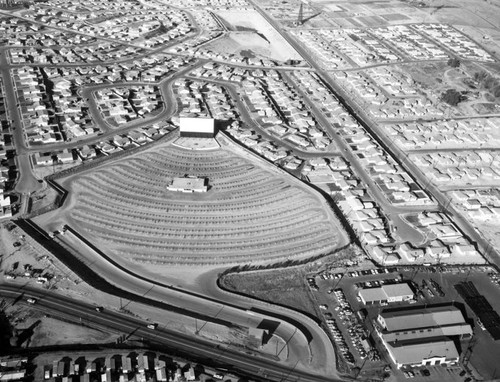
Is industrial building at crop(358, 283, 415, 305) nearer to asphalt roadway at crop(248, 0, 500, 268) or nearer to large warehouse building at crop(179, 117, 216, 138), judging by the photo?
asphalt roadway at crop(248, 0, 500, 268)

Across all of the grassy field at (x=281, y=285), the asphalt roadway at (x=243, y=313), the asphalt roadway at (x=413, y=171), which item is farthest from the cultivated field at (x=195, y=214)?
the asphalt roadway at (x=413, y=171)

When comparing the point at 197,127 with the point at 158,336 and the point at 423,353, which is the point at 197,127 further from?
the point at 423,353

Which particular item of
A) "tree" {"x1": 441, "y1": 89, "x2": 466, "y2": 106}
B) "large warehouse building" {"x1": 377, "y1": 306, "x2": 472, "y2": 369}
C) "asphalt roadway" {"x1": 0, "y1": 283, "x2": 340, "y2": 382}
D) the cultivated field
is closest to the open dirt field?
"tree" {"x1": 441, "y1": 89, "x2": 466, "y2": 106}

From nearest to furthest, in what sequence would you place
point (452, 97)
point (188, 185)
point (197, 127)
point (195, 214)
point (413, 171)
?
point (195, 214)
point (188, 185)
point (413, 171)
point (197, 127)
point (452, 97)

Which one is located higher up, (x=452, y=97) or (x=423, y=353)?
(x=452, y=97)

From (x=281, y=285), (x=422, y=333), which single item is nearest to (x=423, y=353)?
(x=422, y=333)

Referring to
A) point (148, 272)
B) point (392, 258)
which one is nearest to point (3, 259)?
point (148, 272)

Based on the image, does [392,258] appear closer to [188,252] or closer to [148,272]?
[188,252]
